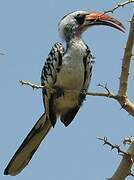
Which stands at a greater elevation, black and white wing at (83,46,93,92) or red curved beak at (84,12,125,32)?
red curved beak at (84,12,125,32)

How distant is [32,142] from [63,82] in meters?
0.76

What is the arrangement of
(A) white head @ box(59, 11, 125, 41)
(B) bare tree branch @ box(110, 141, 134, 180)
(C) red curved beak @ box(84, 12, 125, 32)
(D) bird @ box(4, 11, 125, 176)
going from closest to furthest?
(B) bare tree branch @ box(110, 141, 134, 180) < (C) red curved beak @ box(84, 12, 125, 32) < (D) bird @ box(4, 11, 125, 176) < (A) white head @ box(59, 11, 125, 41)

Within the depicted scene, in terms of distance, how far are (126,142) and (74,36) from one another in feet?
8.42

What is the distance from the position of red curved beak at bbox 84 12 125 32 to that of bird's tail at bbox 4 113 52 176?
1.16 metres

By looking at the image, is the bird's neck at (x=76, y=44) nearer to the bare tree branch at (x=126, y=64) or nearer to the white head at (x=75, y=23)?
the white head at (x=75, y=23)

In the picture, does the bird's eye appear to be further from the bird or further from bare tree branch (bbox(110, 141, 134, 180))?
bare tree branch (bbox(110, 141, 134, 180))

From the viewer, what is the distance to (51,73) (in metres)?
6.20

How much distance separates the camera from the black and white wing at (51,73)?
616cm

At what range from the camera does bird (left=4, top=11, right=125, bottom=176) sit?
6103 millimetres

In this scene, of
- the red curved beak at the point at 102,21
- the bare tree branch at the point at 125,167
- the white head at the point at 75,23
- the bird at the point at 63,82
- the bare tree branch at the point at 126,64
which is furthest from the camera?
the white head at the point at 75,23

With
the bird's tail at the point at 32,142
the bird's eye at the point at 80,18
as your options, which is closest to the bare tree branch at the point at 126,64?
the bird's tail at the point at 32,142

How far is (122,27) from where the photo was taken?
18.3 feet

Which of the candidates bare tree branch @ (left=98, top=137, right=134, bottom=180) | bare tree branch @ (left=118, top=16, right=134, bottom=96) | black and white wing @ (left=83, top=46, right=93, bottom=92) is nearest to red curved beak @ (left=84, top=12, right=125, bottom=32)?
black and white wing @ (left=83, top=46, right=93, bottom=92)

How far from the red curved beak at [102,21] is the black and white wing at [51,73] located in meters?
0.43
